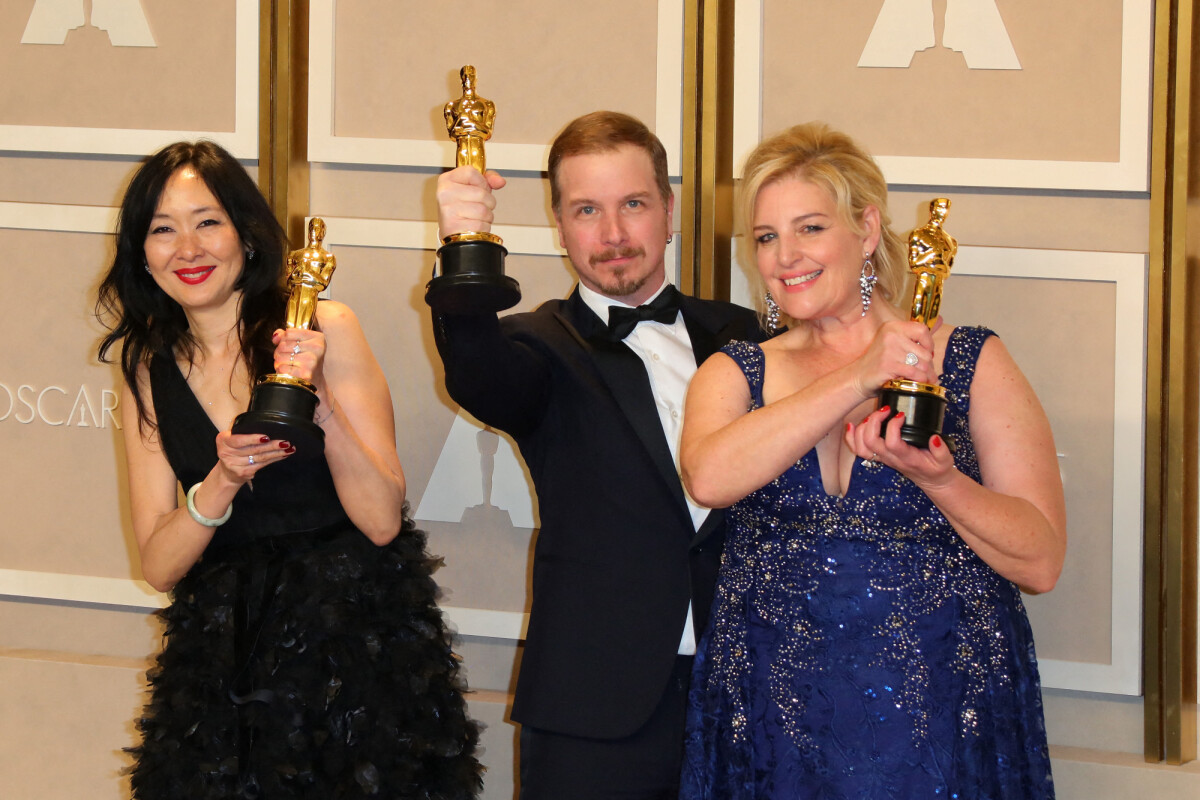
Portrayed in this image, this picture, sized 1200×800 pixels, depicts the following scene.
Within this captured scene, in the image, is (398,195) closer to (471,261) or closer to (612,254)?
(612,254)

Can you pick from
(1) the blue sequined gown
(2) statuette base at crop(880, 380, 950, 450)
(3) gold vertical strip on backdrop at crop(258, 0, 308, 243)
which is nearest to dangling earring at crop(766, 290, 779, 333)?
(1) the blue sequined gown

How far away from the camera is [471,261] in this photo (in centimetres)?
178

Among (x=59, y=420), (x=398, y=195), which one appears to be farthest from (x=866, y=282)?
(x=59, y=420)

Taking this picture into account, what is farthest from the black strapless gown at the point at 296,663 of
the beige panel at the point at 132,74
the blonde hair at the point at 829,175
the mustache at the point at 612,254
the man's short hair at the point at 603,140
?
the beige panel at the point at 132,74

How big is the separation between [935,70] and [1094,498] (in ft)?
3.69

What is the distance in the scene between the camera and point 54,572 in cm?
339

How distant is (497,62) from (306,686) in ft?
5.79

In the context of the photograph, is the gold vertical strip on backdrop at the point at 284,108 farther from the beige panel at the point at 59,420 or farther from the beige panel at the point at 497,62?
the beige panel at the point at 59,420

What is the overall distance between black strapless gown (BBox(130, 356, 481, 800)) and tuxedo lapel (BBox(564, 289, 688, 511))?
0.54m

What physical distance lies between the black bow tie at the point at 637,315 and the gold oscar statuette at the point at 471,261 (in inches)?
18.0

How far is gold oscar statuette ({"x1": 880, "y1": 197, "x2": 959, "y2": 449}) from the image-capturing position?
5.17 ft

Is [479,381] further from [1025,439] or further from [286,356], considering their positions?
[1025,439]

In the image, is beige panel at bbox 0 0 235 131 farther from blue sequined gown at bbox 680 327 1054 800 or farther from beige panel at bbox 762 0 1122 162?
blue sequined gown at bbox 680 327 1054 800

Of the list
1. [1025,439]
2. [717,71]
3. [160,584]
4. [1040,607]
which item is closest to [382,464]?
[160,584]
